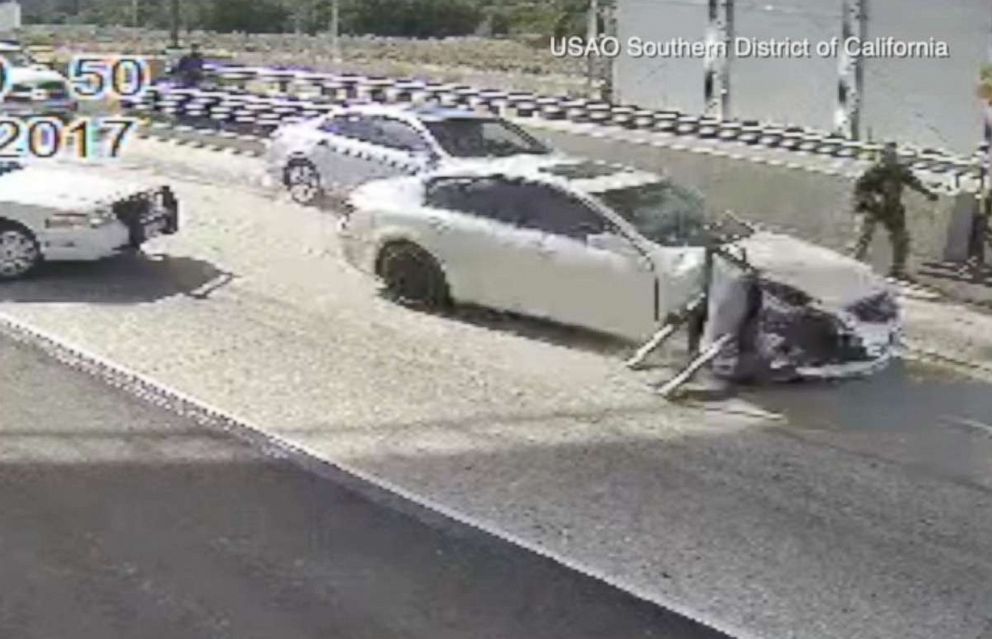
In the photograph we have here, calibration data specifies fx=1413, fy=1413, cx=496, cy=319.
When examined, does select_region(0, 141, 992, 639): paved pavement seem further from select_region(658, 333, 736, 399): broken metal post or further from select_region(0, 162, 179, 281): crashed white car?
select_region(0, 162, 179, 281): crashed white car

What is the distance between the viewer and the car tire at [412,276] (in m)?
12.0

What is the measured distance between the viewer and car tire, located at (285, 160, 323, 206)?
17375 mm

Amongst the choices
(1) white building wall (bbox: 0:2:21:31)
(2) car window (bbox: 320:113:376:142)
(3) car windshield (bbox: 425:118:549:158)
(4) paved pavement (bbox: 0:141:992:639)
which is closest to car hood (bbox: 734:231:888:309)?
(4) paved pavement (bbox: 0:141:992:639)

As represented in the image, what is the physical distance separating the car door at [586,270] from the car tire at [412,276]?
1.05m

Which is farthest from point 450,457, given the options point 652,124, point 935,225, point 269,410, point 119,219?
point 652,124

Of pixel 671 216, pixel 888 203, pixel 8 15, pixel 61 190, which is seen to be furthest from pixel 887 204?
pixel 8 15

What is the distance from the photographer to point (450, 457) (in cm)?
854

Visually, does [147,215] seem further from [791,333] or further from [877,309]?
[877,309]

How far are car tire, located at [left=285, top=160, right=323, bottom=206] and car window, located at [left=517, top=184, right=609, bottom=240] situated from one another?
635cm

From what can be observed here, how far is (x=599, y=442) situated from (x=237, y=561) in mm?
2749

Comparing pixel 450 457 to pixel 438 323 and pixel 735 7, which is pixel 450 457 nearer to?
pixel 438 323

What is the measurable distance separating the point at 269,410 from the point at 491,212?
3.03 m
